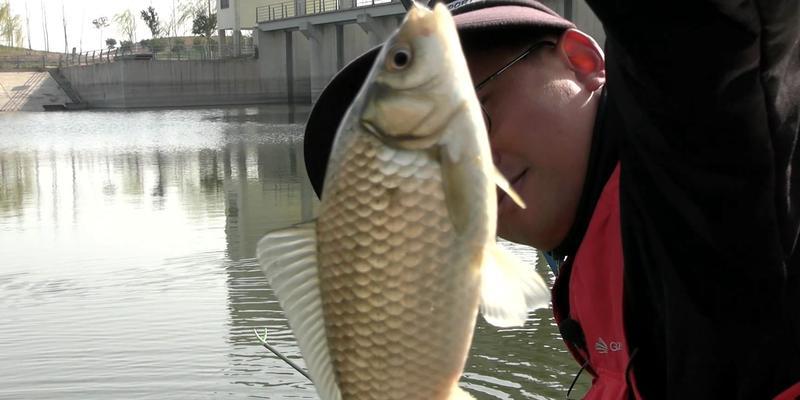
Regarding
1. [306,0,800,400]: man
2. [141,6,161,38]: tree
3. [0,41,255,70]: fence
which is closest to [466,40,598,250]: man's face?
[306,0,800,400]: man

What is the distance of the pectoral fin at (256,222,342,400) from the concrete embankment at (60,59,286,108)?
58184 millimetres

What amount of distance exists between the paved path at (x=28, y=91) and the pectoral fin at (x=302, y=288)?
193ft

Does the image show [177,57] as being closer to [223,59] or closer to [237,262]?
[223,59]

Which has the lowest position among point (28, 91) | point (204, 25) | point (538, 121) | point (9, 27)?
point (28, 91)

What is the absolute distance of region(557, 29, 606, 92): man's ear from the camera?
92.0 inches

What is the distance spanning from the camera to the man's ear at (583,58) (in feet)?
7.66

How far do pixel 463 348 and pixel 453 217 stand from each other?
0.71ft

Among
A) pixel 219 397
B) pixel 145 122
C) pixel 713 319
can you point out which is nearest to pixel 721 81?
pixel 713 319

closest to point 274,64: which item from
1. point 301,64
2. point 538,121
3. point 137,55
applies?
point 301,64

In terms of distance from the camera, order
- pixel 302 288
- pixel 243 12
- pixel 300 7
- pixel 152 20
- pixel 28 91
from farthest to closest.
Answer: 1. pixel 152 20
2. pixel 243 12
3. pixel 28 91
4. pixel 300 7
5. pixel 302 288

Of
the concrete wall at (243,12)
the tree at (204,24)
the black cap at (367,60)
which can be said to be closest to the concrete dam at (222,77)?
the concrete wall at (243,12)

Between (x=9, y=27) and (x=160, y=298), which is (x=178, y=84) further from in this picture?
(x=160, y=298)

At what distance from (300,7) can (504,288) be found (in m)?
53.8

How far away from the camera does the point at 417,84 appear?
1.46m
